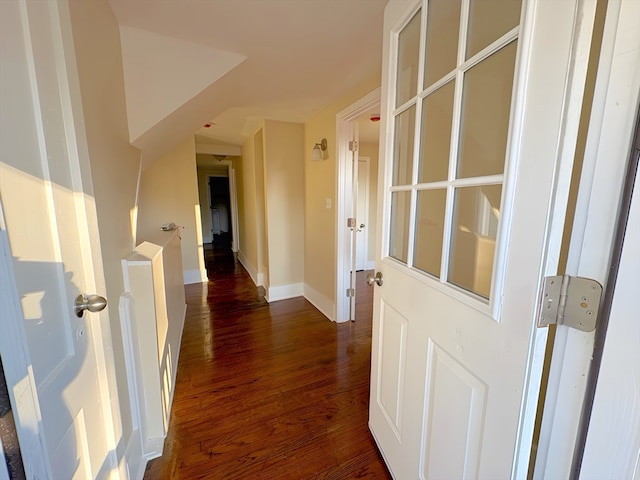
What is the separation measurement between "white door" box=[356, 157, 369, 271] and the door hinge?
3.70m

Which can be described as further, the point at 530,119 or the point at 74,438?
the point at 74,438

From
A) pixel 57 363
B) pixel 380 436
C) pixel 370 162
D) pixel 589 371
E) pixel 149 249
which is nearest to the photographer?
pixel 589 371

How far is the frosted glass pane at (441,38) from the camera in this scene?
84cm

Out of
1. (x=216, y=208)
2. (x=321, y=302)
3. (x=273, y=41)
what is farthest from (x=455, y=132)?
(x=216, y=208)

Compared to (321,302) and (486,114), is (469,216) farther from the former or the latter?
(321,302)

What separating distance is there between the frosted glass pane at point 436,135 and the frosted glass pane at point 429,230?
0.22ft

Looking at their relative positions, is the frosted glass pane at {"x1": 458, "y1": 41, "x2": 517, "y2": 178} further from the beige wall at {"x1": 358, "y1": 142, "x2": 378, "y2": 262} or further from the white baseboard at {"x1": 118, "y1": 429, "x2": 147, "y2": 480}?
the beige wall at {"x1": 358, "y1": 142, "x2": 378, "y2": 262}

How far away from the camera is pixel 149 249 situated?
1.56m

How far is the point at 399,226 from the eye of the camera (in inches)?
46.1

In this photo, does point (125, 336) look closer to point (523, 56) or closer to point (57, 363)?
point (57, 363)

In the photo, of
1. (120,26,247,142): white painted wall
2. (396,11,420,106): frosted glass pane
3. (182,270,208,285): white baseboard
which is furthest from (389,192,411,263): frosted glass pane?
(182,270,208,285): white baseboard

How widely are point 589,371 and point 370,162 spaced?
13.6 ft

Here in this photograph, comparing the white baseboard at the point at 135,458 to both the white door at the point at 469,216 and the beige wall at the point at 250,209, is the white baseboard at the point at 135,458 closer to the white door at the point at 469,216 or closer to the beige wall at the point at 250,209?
the white door at the point at 469,216

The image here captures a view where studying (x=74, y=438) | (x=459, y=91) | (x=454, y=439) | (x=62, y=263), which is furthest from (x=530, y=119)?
(x=74, y=438)
